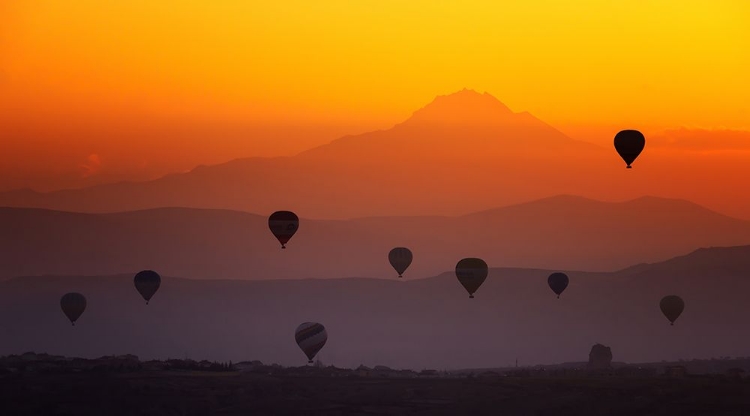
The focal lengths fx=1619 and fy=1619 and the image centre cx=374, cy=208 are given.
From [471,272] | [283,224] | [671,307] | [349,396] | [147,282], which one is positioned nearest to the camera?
[349,396]

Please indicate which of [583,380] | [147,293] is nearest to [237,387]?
[583,380]

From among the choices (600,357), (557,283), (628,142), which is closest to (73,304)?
(557,283)

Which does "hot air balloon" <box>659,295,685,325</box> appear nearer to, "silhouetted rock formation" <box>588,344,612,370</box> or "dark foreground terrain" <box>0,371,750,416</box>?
"silhouetted rock formation" <box>588,344,612,370</box>

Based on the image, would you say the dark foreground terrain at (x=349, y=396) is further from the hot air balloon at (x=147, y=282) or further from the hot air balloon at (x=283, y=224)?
the hot air balloon at (x=147, y=282)

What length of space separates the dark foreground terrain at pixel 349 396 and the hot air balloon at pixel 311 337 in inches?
957

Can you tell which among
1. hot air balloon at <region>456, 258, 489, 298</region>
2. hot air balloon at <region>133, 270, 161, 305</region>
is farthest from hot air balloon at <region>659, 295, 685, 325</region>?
hot air balloon at <region>133, 270, 161, 305</region>

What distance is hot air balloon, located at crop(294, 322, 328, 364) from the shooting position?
147 metres

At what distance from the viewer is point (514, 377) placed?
128375 mm

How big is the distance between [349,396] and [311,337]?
36436mm

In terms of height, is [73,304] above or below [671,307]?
below

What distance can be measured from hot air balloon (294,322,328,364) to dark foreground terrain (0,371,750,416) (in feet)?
79.7

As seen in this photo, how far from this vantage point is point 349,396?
113 metres

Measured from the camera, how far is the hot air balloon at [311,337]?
14700 cm

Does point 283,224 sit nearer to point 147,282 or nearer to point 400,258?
point 147,282
